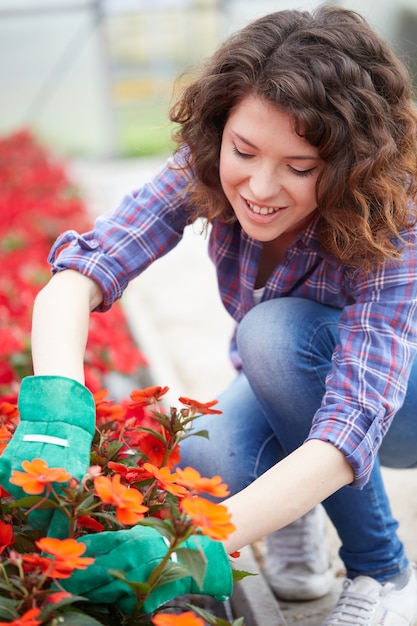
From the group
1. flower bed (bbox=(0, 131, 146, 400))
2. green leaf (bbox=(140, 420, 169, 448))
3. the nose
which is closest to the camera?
green leaf (bbox=(140, 420, 169, 448))

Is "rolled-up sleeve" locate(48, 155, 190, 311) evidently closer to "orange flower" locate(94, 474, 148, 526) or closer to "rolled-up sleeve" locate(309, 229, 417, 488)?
"rolled-up sleeve" locate(309, 229, 417, 488)

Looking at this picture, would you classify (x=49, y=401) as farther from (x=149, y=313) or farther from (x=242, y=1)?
(x=242, y=1)

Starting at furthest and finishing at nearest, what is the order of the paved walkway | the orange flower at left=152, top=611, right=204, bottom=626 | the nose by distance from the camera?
the paved walkway, the nose, the orange flower at left=152, top=611, right=204, bottom=626

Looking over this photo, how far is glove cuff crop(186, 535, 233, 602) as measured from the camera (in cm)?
117

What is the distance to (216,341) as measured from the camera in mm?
3768

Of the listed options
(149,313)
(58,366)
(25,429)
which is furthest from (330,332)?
(149,313)

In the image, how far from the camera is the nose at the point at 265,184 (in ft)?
4.66

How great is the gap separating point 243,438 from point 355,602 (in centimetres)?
37

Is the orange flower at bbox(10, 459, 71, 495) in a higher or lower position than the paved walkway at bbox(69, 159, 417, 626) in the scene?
higher

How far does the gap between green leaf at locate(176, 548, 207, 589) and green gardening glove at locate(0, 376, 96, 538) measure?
161 mm

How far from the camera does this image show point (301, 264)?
5.47 feet

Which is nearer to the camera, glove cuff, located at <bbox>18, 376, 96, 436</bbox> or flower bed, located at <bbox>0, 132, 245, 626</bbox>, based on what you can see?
flower bed, located at <bbox>0, 132, 245, 626</bbox>

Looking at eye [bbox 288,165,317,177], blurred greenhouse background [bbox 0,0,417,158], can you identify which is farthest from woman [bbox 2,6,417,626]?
blurred greenhouse background [bbox 0,0,417,158]

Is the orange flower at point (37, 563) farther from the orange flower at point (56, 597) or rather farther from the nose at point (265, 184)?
the nose at point (265, 184)
